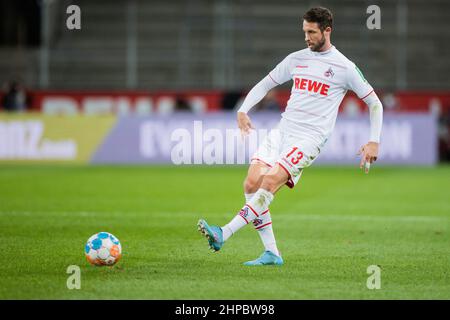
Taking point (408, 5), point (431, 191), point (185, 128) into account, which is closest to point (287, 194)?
point (431, 191)

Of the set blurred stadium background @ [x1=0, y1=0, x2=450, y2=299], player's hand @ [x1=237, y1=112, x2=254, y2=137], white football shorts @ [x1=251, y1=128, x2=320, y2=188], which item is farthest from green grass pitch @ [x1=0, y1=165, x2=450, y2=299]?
player's hand @ [x1=237, y1=112, x2=254, y2=137]

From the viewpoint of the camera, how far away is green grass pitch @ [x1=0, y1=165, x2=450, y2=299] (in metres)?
7.26

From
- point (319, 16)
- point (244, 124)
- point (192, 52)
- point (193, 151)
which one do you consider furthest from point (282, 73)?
point (192, 52)

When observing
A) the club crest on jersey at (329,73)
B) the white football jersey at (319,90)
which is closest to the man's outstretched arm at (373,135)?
the white football jersey at (319,90)

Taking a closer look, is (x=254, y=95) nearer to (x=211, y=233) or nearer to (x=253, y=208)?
(x=253, y=208)

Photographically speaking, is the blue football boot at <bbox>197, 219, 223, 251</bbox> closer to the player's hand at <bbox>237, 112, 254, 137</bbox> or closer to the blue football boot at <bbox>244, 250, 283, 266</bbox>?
the blue football boot at <bbox>244, 250, 283, 266</bbox>

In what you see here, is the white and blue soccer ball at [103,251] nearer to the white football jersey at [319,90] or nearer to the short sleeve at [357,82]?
the white football jersey at [319,90]

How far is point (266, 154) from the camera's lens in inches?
340

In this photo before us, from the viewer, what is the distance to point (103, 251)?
8102mm

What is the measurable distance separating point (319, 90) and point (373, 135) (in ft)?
2.18

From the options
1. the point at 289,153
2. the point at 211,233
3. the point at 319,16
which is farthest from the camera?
the point at 289,153

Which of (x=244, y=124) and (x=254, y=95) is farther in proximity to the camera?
(x=254, y=95)

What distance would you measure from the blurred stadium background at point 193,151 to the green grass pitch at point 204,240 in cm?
4
